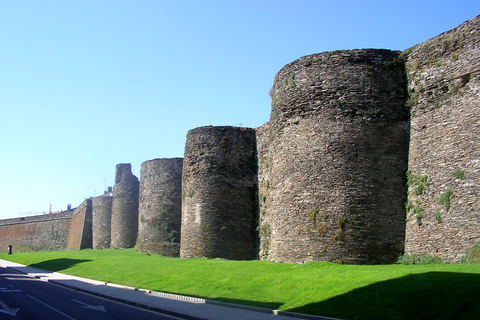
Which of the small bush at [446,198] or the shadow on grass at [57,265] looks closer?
the small bush at [446,198]

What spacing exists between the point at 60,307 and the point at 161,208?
934 inches

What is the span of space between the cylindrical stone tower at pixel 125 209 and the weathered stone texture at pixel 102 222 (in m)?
6.05

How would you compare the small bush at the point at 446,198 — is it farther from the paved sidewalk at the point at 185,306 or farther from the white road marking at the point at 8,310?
the white road marking at the point at 8,310

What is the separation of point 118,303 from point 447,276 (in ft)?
32.7

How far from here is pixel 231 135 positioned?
29.5m

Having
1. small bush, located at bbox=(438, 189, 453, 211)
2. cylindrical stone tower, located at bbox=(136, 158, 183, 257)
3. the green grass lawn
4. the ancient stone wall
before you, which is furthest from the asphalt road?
the ancient stone wall

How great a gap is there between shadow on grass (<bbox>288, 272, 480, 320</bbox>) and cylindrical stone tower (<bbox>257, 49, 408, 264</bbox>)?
508 cm

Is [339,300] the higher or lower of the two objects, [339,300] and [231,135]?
the lower

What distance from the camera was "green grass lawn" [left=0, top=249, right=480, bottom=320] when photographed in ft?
33.8

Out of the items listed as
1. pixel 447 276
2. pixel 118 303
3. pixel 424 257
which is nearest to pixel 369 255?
pixel 424 257

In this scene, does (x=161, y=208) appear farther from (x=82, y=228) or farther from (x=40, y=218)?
(x=40, y=218)

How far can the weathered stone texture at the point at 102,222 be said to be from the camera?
56062 mm

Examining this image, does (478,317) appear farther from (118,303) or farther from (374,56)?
(374,56)

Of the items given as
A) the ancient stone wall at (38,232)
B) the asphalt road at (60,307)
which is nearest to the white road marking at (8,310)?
the asphalt road at (60,307)
